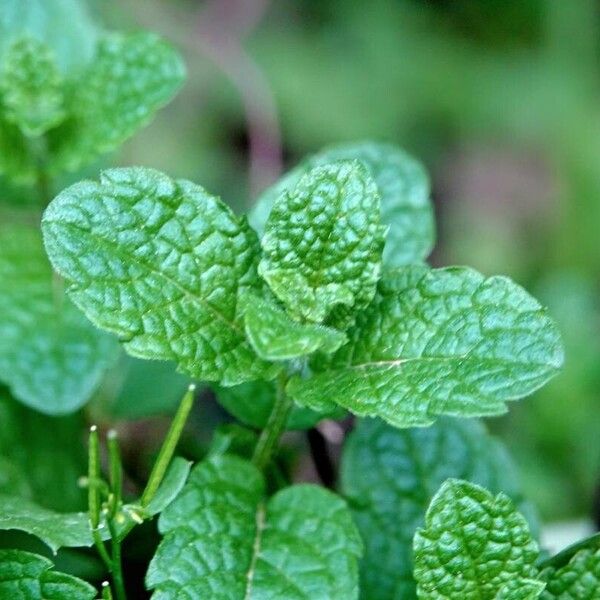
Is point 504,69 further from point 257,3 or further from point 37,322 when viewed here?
point 37,322

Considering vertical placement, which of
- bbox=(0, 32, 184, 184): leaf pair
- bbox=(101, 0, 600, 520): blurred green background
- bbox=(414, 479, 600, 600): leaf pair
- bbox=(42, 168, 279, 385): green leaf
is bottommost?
bbox=(414, 479, 600, 600): leaf pair

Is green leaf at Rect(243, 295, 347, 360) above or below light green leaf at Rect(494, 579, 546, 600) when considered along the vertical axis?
Answer: above

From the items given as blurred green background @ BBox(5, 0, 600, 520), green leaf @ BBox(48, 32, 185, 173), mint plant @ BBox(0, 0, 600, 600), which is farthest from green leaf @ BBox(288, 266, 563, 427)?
blurred green background @ BBox(5, 0, 600, 520)

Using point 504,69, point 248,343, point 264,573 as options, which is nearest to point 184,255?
point 248,343

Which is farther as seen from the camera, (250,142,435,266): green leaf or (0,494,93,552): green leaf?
(250,142,435,266): green leaf

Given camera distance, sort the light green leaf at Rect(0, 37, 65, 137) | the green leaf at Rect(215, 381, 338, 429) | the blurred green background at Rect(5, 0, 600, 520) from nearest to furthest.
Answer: the green leaf at Rect(215, 381, 338, 429), the light green leaf at Rect(0, 37, 65, 137), the blurred green background at Rect(5, 0, 600, 520)

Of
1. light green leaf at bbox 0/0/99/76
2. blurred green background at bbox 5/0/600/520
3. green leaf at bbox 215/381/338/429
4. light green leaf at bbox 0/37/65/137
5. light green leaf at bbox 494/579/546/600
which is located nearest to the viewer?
light green leaf at bbox 494/579/546/600

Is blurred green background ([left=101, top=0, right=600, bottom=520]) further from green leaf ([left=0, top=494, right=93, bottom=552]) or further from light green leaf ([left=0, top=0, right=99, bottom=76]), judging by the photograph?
green leaf ([left=0, top=494, right=93, bottom=552])

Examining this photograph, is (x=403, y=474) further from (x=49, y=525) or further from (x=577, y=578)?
→ (x=49, y=525)

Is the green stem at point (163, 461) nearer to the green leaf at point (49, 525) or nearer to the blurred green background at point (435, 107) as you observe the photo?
the green leaf at point (49, 525)
